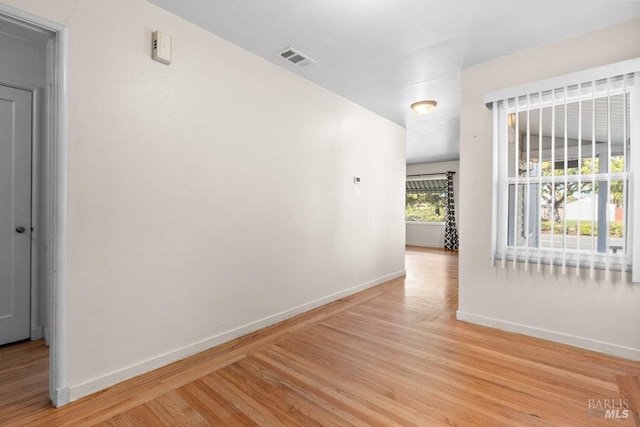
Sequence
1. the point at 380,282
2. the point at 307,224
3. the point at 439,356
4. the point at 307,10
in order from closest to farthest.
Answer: the point at 307,10 < the point at 439,356 < the point at 307,224 < the point at 380,282

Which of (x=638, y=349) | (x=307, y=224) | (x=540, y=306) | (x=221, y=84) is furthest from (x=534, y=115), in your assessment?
(x=221, y=84)

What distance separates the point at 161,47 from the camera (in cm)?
204

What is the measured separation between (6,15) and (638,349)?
4.48 m

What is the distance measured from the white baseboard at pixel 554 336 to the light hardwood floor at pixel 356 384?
7 centimetres

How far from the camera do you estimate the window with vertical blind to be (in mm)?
2225

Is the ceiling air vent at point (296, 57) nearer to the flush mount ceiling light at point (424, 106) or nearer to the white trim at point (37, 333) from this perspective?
the flush mount ceiling light at point (424, 106)

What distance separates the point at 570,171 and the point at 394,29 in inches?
71.7

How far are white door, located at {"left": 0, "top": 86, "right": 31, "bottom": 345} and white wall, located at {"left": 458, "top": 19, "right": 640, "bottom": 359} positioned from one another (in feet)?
12.9

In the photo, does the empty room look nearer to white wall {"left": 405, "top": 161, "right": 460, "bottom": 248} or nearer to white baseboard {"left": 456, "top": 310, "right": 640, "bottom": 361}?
white baseboard {"left": 456, "top": 310, "right": 640, "bottom": 361}

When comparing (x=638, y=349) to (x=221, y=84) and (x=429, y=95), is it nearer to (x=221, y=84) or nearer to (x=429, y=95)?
(x=429, y=95)

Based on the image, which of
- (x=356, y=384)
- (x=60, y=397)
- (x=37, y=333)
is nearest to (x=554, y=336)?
(x=356, y=384)

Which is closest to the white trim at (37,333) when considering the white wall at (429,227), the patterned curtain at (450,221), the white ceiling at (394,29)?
the white ceiling at (394,29)

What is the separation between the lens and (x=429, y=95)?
362 centimetres

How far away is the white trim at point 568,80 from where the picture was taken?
2.18 meters
